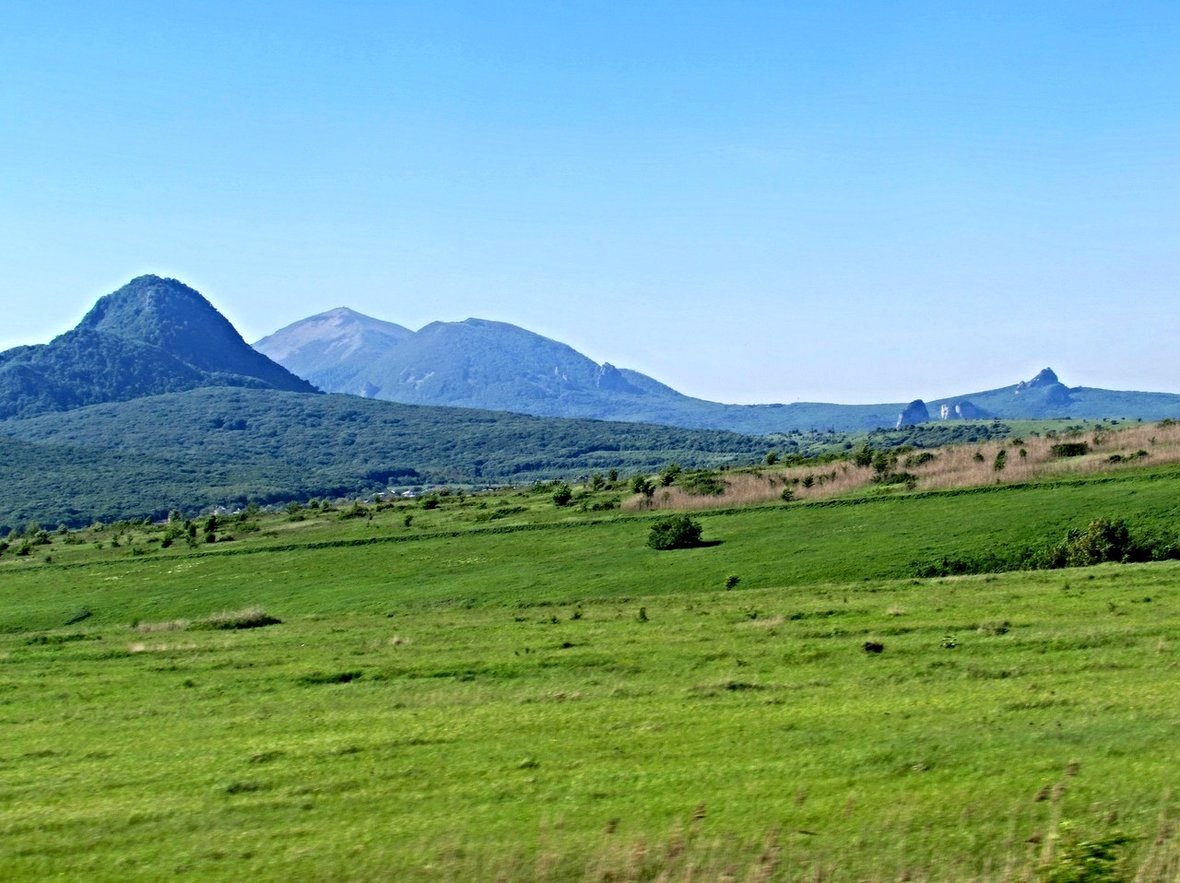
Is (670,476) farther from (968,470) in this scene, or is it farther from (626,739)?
(626,739)

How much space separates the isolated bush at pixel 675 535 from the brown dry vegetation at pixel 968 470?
12209 mm

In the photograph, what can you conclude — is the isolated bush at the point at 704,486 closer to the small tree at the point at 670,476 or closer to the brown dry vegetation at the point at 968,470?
the brown dry vegetation at the point at 968,470

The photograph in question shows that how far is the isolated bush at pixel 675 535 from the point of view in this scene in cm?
5712

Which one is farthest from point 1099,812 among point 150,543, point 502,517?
point 150,543

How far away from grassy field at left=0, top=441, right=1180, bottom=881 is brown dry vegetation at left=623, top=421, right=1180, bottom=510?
28169 millimetres

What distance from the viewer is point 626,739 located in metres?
17.0

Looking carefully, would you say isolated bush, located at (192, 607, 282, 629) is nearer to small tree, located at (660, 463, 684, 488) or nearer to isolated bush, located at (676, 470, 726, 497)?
isolated bush, located at (676, 470, 726, 497)

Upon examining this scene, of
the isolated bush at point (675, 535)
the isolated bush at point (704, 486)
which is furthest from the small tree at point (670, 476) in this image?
the isolated bush at point (675, 535)

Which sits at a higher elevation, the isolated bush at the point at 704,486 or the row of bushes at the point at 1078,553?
the isolated bush at the point at 704,486

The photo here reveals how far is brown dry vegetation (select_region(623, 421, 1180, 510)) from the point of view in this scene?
6400 cm

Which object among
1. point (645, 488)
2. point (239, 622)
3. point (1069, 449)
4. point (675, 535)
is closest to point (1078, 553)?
point (675, 535)

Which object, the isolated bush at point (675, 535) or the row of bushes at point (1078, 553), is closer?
the row of bushes at point (1078, 553)

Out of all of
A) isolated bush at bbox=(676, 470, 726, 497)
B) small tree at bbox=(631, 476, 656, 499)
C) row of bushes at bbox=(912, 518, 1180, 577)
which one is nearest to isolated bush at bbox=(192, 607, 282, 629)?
row of bushes at bbox=(912, 518, 1180, 577)

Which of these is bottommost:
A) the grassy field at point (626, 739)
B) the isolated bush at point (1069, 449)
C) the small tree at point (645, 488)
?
the grassy field at point (626, 739)
